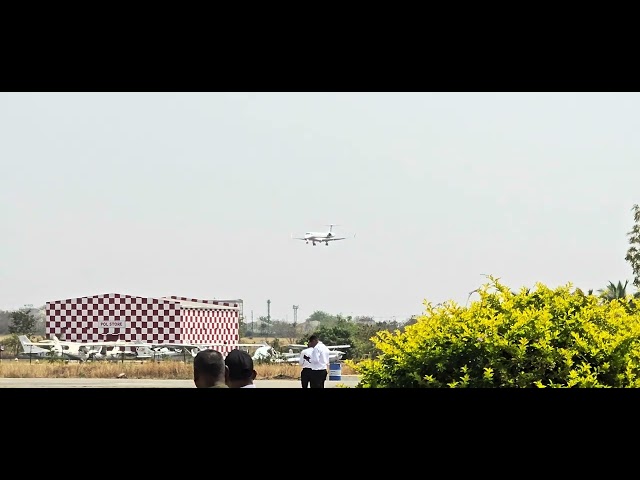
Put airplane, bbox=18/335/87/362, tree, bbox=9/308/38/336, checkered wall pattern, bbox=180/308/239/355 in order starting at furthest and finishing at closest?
tree, bbox=9/308/38/336, checkered wall pattern, bbox=180/308/239/355, airplane, bbox=18/335/87/362

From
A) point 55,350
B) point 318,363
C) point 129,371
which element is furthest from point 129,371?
point 318,363

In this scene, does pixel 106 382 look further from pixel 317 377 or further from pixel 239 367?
pixel 239 367

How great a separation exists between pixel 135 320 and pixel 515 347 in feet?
114

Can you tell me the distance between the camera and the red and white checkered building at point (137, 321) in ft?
124

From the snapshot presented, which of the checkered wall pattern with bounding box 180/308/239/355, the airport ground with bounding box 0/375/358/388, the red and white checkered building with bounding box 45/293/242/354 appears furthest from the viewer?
the checkered wall pattern with bounding box 180/308/239/355

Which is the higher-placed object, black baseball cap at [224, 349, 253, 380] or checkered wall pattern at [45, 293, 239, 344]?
checkered wall pattern at [45, 293, 239, 344]

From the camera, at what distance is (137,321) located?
38.7m

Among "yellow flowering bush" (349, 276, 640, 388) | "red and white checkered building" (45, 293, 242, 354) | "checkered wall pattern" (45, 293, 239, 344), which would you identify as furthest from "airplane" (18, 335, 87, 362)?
"yellow flowering bush" (349, 276, 640, 388)

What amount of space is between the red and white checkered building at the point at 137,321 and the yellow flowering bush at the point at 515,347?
32.4 m

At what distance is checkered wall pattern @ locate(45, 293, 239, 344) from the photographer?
37.8 meters

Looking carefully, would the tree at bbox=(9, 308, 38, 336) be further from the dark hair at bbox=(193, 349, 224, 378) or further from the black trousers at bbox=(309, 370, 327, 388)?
the dark hair at bbox=(193, 349, 224, 378)

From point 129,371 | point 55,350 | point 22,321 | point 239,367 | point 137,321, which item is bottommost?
point 239,367
